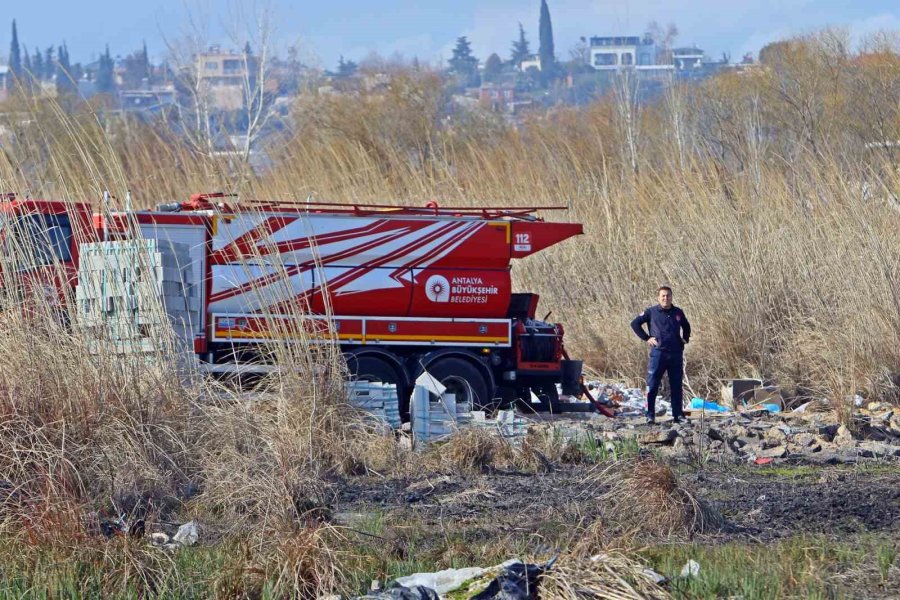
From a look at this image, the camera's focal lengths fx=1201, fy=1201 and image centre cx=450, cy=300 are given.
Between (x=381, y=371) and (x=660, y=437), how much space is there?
149 inches

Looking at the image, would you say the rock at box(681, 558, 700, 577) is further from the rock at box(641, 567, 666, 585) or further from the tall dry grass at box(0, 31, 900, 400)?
the tall dry grass at box(0, 31, 900, 400)

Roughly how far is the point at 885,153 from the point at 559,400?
24.2 ft

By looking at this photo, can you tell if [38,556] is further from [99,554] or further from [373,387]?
[373,387]

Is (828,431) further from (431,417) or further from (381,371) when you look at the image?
(381,371)

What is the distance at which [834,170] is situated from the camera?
17141mm

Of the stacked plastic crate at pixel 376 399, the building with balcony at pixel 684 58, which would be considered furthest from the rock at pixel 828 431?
the building with balcony at pixel 684 58

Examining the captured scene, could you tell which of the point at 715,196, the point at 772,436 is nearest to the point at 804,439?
the point at 772,436

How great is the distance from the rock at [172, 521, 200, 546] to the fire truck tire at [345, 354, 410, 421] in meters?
6.03

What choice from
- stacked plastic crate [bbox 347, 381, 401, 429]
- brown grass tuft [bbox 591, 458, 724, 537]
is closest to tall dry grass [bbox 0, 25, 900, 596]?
stacked plastic crate [bbox 347, 381, 401, 429]

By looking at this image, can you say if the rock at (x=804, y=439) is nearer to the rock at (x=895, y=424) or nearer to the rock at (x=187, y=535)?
the rock at (x=895, y=424)

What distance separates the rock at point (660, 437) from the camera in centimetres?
1139

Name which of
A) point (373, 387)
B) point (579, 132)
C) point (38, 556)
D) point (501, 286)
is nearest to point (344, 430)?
point (373, 387)

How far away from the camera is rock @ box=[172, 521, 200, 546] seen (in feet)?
24.8

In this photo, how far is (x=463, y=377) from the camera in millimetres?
13961
